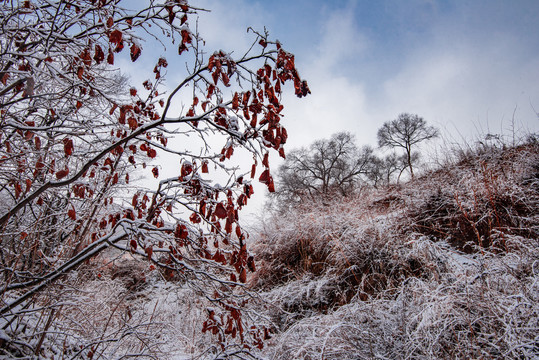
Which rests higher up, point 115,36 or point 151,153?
point 115,36

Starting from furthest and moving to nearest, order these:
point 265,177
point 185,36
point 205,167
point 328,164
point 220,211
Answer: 1. point 328,164
2. point 205,167
3. point 185,36
4. point 220,211
5. point 265,177

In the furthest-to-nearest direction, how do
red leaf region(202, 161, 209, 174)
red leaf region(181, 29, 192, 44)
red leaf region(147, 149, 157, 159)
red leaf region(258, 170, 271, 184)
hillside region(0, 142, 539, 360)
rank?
hillside region(0, 142, 539, 360) → red leaf region(147, 149, 157, 159) → red leaf region(202, 161, 209, 174) → red leaf region(181, 29, 192, 44) → red leaf region(258, 170, 271, 184)

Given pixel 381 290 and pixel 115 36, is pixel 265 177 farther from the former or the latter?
pixel 381 290

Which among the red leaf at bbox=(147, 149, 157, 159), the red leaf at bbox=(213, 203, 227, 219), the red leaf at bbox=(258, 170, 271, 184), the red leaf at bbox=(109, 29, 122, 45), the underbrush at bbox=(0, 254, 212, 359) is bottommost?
the underbrush at bbox=(0, 254, 212, 359)

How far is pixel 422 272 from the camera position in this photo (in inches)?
127

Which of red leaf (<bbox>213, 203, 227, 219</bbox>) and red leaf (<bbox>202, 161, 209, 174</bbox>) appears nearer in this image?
red leaf (<bbox>213, 203, 227, 219</bbox>)

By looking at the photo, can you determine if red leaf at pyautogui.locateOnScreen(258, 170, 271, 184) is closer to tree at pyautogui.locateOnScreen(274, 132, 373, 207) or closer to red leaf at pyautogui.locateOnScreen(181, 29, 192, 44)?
red leaf at pyautogui.locateOnScreen(181, 29, 192, 44)

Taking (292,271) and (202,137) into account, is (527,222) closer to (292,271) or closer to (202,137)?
(292,271)

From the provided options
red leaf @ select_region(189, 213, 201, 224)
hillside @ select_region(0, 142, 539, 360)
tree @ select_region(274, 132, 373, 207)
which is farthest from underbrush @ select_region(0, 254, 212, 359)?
tree @ select_region(274, 132, 373, 207)

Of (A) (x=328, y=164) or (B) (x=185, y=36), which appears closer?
(B) (x=185, y=36)

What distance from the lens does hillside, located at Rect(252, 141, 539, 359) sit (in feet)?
6.90

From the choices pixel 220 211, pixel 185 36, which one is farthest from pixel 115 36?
pixel 220 211

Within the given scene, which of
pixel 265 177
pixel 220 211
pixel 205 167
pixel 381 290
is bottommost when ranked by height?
pixel 381 290

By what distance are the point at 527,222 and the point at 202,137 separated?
13.6 ft
